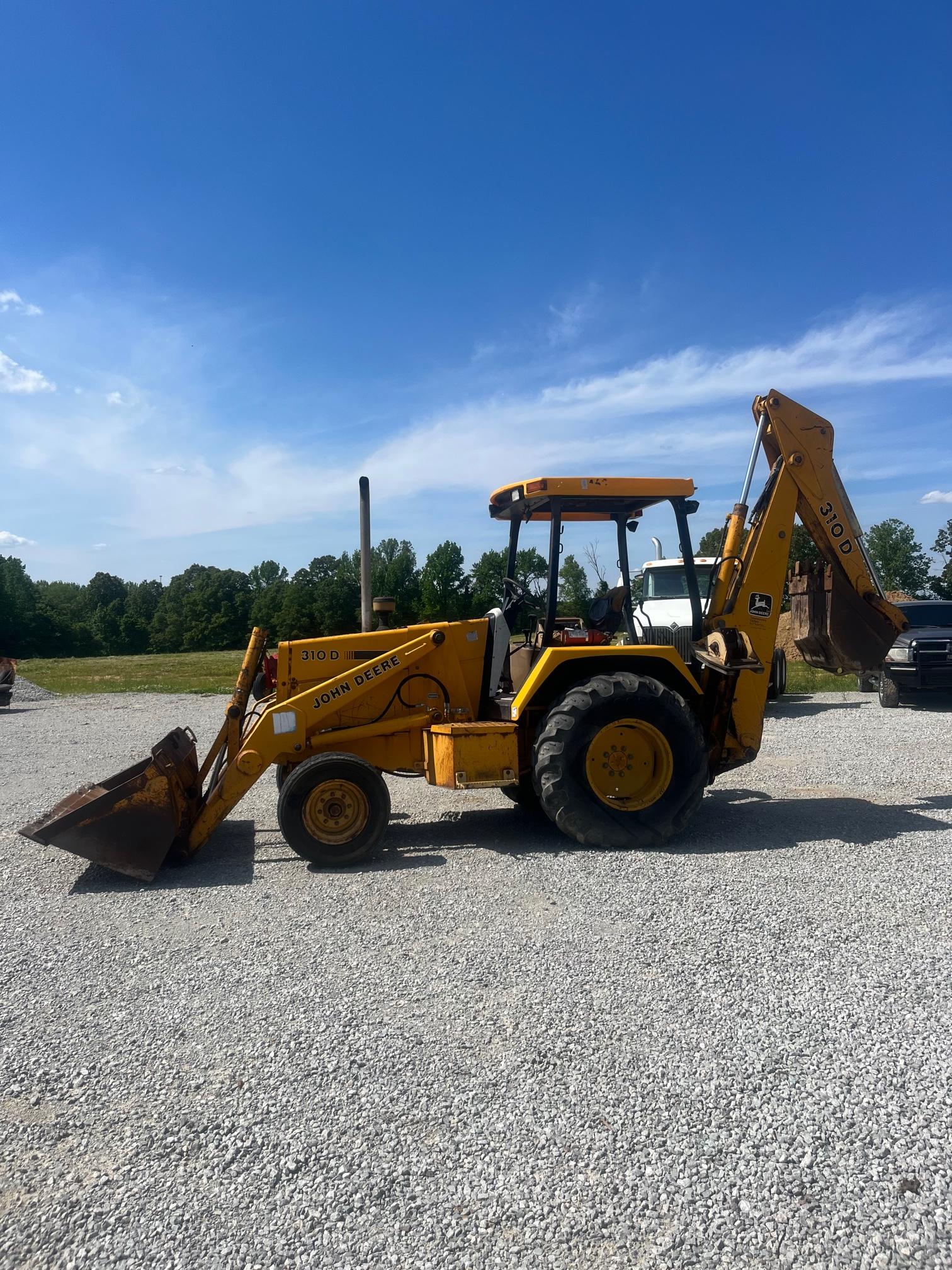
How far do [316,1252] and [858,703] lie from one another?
1516cm

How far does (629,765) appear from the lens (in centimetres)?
642

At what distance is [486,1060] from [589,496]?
4.36 m

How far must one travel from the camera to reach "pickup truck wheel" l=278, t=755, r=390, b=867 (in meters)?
6.10

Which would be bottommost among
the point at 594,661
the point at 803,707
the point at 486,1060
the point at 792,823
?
the point at 486,1060

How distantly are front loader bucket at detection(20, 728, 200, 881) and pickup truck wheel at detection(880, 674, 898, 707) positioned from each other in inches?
485

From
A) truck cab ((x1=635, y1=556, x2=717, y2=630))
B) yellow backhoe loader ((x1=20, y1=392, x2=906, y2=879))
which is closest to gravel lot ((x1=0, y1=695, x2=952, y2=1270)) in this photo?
yellow backhoe loader ((x1=20, y1=392, x2=906, y2=879))

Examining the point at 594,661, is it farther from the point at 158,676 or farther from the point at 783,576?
the point at 158,676

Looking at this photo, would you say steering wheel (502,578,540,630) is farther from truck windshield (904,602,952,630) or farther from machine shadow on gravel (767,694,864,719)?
truck windshield (904,602,952,630)

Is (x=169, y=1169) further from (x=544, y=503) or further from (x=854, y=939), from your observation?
(x=544, y=503)

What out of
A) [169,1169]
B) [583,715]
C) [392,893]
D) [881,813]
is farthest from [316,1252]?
[881,813]

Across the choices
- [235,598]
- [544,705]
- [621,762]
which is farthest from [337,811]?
[235,598]

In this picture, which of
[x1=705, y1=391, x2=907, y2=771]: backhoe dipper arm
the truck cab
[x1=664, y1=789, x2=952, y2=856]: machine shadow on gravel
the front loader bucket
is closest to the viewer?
the front loader bucket

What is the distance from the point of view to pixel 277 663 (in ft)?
22.3

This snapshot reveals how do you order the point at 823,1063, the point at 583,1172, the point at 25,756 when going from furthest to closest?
the point at 25,756 → the point at 823,1063 → the point at 583,1172
